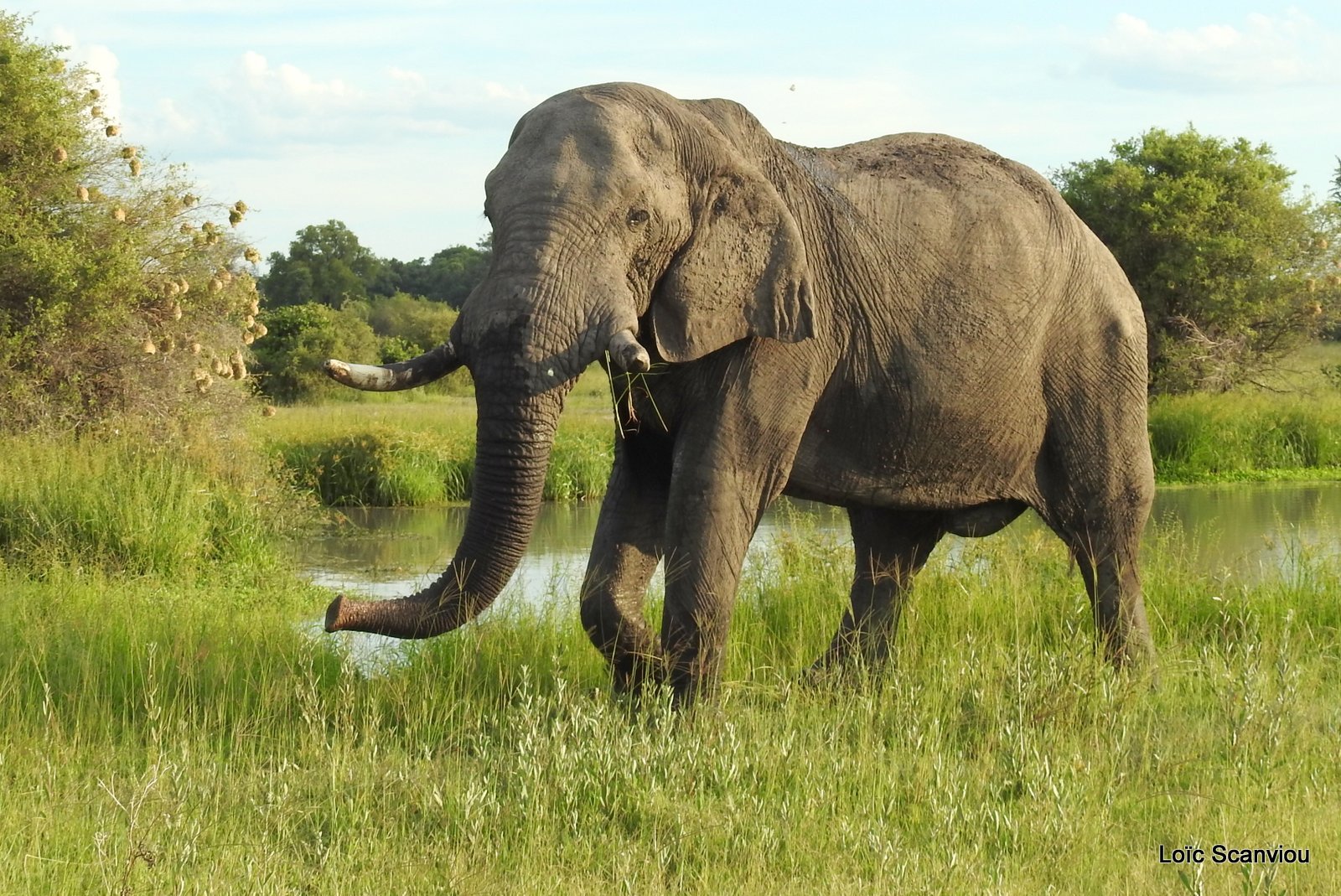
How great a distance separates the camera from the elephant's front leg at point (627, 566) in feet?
19.6

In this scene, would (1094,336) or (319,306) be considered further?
(319,306)

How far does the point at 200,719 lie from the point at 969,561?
4.99 m

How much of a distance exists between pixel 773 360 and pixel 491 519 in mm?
1257

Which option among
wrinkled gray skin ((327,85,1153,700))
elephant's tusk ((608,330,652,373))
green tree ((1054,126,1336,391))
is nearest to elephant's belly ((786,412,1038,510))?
wrinkled gray skin ((327,85,1153,700))

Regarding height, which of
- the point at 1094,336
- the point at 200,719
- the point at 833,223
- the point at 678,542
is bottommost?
the point at 200,719

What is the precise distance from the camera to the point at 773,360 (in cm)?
583

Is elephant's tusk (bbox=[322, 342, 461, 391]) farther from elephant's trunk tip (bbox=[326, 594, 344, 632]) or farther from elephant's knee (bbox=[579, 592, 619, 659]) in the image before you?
elephant's knee (bbox=[579, 592, 619, 659])

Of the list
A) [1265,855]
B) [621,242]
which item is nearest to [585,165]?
[621,242]

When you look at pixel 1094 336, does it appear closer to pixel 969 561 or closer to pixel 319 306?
pixel 969 561

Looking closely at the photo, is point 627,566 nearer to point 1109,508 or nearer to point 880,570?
point 880,570

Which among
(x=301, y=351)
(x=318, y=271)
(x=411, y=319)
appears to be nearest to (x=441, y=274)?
(x=318, y=271)

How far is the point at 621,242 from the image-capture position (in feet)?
17.8

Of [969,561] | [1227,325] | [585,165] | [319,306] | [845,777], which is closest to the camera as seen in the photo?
[845,777]

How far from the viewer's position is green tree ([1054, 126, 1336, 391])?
2788 centimetres
